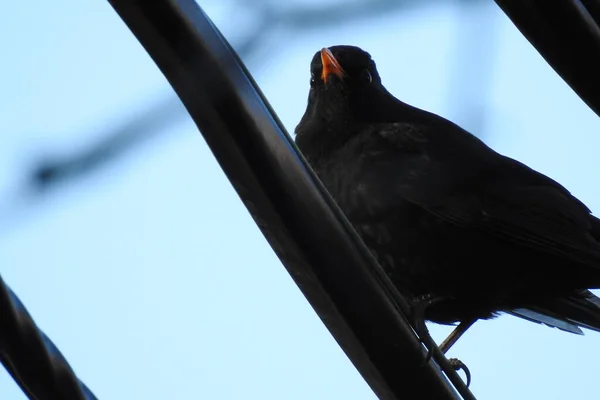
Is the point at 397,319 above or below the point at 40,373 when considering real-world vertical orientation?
below

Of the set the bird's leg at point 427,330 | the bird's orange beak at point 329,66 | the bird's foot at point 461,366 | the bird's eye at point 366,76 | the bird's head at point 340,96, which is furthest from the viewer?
the bird's eye at point 366,76

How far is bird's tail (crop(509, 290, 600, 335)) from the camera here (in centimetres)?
404

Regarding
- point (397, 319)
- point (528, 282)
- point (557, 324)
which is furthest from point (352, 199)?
point (397, 319)

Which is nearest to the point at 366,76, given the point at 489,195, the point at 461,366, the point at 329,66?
the point at 329,66

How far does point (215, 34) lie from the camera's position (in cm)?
141

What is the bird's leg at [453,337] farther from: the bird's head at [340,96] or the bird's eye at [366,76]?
the bird's eye at [366,76]

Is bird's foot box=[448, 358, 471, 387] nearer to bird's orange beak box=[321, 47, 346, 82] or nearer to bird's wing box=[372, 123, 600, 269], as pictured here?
bird's wing box=[372, 123, 600, 269]

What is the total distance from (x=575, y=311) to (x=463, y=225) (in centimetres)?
83

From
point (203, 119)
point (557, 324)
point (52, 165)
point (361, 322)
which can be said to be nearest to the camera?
point (52, 165)

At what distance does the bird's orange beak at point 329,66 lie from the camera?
438cm

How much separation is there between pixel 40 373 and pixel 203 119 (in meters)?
0.54

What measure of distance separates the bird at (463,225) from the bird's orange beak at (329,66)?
364mm

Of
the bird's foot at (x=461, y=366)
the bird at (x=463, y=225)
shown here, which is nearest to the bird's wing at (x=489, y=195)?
the bird at (x=463, y=225)

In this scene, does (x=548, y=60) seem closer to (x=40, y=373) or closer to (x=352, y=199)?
(x=40, y=373)
